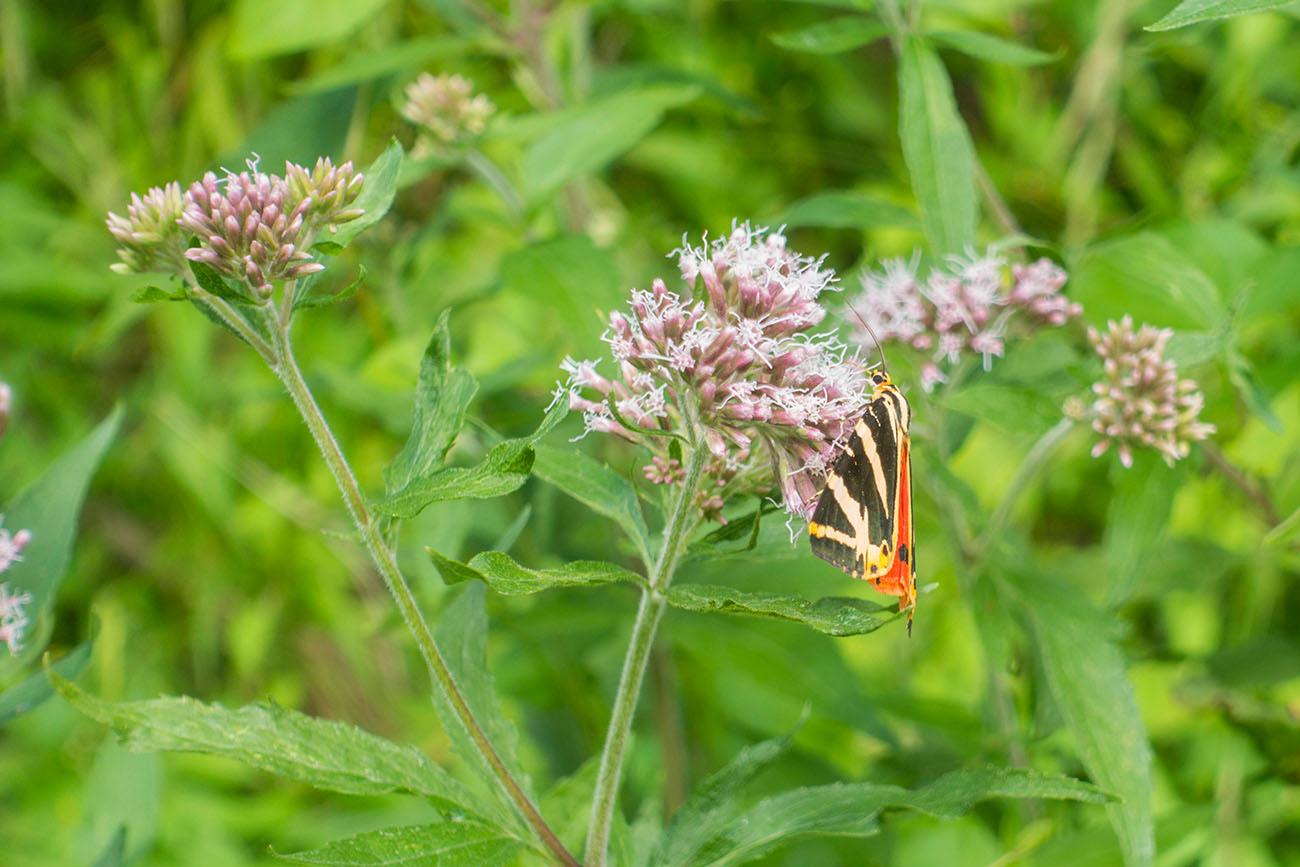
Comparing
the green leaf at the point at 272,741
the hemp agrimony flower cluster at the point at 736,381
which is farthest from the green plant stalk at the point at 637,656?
the green leaf at the point at 272,741

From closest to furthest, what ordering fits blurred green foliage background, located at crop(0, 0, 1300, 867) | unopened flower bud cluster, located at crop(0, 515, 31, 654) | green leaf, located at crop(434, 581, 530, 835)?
green leaf, located at crop(434, 581, 530, 835) < unopened flower bud cluster, located at crop(0, 515, 31, 654) < blurred green foliage background, located at crop(0, 0, 1300, 867)

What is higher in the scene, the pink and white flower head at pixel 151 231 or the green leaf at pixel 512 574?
the pink and white flower head at pixel 151 231

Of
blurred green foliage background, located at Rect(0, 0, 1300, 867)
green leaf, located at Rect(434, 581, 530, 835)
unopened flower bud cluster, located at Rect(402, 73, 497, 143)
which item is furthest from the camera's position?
unopened flower bud cluster, located at Rect(402, 73, 497, 143)

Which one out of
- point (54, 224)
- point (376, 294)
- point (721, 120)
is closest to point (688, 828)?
point (376, 294)

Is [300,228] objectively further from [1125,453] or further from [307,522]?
[307,522]

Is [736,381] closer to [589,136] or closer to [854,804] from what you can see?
[854,804]

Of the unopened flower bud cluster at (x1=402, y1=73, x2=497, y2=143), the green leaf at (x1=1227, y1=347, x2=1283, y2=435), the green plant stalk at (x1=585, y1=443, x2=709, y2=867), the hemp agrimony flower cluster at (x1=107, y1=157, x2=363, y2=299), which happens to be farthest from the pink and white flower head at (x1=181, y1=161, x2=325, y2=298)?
the green leaf at (x1=1227, y1=347, x2=1283, y2=435)

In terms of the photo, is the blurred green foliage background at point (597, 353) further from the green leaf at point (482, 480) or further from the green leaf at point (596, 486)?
the green leaf at point (482, 480)

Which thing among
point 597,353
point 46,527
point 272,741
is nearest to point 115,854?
point 46,527

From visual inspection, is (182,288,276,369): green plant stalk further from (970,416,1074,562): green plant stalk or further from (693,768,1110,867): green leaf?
(970,416,1074,562): green plant stalk
